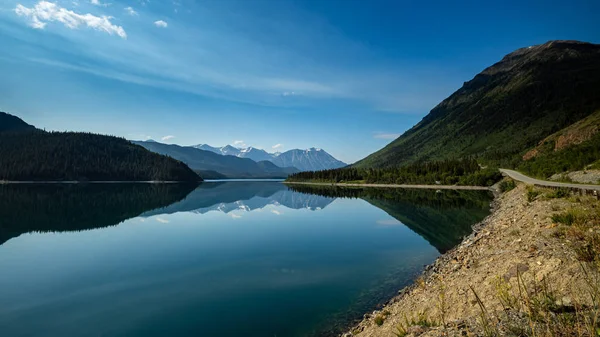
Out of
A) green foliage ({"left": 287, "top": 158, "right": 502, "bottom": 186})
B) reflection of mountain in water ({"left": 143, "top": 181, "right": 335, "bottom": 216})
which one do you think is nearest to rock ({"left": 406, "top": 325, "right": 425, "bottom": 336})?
reflection of mountain in water ({"left": 143, "top": 181, "right": 335, "bottom": 216})

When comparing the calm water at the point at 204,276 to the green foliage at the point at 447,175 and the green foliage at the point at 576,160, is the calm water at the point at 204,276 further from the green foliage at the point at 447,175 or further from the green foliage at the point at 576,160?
the green foliage at the point at 447,175

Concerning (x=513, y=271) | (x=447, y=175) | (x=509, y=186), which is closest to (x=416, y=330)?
(x=513, y=271)

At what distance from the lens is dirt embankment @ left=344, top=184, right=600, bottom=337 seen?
7.34 meters

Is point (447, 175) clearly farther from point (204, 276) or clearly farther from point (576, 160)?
point (204, 276)

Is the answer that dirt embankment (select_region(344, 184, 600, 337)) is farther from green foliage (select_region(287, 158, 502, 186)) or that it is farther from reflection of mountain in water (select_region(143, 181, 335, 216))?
green foliage (select_region(287, 158, 502, 186))

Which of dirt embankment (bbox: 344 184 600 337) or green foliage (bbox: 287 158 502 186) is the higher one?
green foliage (bbox: 287 158 502 186)

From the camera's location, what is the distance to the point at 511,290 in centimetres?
1098

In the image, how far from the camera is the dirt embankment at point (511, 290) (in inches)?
289

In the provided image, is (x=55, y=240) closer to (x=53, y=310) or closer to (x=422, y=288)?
(x=53, y=310)

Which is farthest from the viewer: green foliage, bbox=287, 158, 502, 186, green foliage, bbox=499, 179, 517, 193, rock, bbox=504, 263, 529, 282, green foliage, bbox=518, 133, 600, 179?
green foliage, bbox=287, 158, 502, 186

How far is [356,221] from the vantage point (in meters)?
55.2

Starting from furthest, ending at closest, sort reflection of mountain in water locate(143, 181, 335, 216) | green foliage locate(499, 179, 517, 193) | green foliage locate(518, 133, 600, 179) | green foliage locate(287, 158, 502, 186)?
green foliage locate(287, 158, 502, 186), reflection of mountain in water locate(143, 181, 335, 216), green foliage locate(499, 179, 517, 193), green foliage locate(518, 133, 600, 179)

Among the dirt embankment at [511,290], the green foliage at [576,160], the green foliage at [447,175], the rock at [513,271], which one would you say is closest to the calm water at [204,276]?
the dirt embankment at [511,290]

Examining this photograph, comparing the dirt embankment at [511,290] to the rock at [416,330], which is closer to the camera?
the dirt embankment at [511,290]
